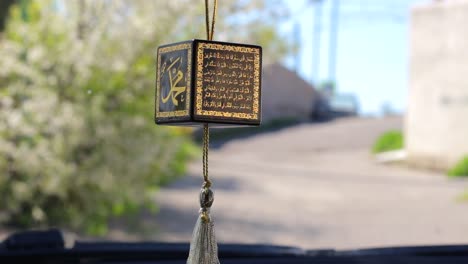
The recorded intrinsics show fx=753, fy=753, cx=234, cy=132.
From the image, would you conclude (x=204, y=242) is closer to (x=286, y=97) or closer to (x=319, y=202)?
(x=319, y=202)

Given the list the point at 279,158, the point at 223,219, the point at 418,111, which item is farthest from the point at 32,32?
the point at 279,158

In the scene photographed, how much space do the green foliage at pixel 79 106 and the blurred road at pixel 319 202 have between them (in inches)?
54.2

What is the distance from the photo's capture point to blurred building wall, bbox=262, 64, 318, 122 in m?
32.8

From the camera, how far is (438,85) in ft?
61.7

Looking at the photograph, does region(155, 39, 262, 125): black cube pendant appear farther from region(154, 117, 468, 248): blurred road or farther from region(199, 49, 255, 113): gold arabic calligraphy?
region(154, 117, 468, 248): blurred road

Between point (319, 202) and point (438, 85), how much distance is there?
22.9ft

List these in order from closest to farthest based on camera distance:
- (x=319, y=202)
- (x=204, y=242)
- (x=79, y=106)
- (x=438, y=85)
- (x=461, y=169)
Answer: (x=204, y=242) → (x=79, y=106) → (x=319, y=202) → (x=461, y=169) → (x=438, y=85)

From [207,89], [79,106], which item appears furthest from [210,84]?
[79,106]

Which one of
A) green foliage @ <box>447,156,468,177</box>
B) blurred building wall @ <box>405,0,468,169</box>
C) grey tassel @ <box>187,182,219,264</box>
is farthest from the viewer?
blurred building wall @ <box>405,0,468,169</box>

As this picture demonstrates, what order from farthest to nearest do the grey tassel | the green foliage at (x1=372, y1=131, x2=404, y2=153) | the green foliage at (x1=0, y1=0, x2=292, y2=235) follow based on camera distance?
the green foliage at (x1=372, y1=131, x2=404, y2=153) < the green foliage at (x1=0, y1=0, x2=292, y2=235) < the grey tassel

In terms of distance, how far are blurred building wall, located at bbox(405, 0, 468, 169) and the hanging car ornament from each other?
16.9 meters

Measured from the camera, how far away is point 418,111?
63.9ft

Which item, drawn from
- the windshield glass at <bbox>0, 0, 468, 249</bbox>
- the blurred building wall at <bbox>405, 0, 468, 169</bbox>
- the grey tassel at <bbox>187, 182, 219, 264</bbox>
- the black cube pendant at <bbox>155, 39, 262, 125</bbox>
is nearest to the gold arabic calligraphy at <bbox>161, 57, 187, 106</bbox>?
the black cube pendant at <bbox>155, 39, 262, 125</bbox>

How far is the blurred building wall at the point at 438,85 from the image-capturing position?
1828 cm
